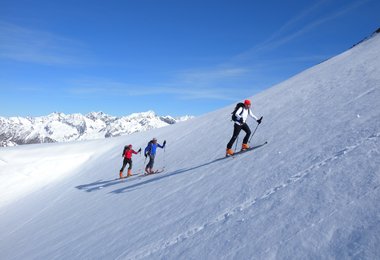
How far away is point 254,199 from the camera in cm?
752

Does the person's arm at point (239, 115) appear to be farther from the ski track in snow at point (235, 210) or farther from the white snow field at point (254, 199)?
the ski track in snow at point (235, 210)

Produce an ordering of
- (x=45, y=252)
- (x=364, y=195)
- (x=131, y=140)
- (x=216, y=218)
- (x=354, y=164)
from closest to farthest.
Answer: (x=364, y=195), (x=354, y=164), (x=216, y=218), (x=45, y=252), (x=131, y=140)

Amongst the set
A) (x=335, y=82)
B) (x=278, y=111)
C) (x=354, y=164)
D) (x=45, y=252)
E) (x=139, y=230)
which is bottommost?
(x=45, y=252)

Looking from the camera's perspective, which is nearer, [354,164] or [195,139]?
[354,164]

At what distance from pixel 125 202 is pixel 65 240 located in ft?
8.91

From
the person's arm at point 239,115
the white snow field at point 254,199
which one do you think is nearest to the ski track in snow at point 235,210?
the white snow field at point 254,199

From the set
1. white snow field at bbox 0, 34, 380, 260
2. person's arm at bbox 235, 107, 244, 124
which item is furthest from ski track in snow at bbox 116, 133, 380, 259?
person's arm at bbox 235, 107, 244, 124

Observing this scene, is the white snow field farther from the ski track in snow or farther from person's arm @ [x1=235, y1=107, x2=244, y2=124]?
person's arm @ [x1=235, y1=107, x2=244, y2=124]

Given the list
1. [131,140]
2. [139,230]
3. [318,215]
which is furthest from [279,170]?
[131,140]

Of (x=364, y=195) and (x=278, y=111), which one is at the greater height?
(x=278, y=111)

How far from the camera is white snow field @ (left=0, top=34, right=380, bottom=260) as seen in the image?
5320 mm

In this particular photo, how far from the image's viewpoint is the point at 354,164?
686cm

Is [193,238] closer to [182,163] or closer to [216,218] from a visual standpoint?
[216,218]

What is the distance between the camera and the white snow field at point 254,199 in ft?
17.5
